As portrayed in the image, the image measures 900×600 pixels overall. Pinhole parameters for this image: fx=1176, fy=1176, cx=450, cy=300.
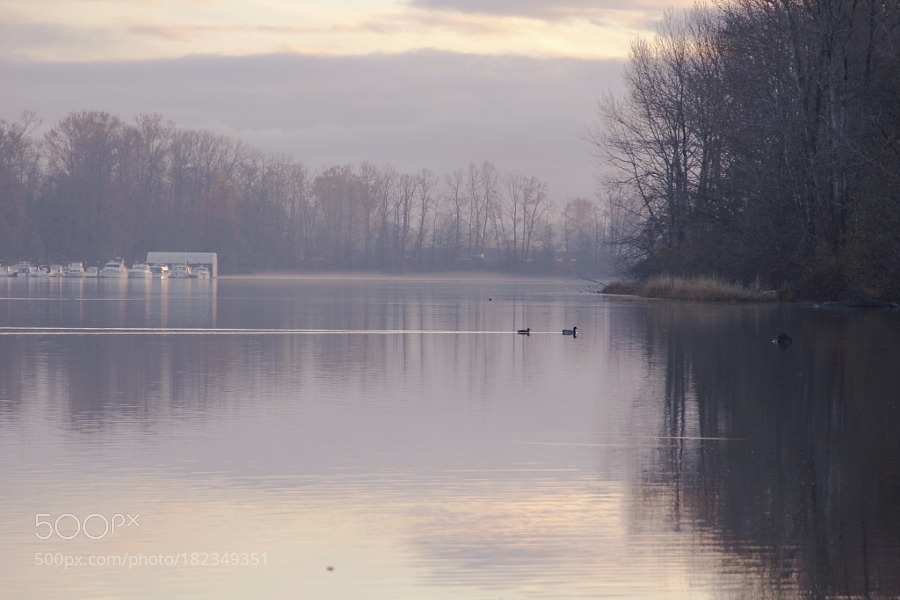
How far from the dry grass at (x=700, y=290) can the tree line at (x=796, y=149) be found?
0.62 m

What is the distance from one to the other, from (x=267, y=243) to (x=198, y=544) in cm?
14893

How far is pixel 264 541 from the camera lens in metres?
7.77

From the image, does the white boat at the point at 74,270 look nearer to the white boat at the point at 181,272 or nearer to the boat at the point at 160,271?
the boat at the point at 160,271

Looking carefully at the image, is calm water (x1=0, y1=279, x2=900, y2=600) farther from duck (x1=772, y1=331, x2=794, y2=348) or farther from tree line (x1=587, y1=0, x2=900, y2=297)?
tree line (x1=587, y1=0, x2=900, y2=297)

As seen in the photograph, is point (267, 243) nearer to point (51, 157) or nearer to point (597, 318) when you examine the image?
point (51, 157)

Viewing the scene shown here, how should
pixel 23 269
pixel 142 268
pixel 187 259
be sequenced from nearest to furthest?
pixel 23 269
pixel 142 268
pixel 187 259

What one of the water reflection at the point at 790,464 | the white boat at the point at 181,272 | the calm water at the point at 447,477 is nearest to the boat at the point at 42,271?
the white boat at the point at 181,272

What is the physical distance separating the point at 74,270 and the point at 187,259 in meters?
12.4

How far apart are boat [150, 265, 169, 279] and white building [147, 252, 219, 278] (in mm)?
1595

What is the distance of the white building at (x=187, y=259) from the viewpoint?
134 m

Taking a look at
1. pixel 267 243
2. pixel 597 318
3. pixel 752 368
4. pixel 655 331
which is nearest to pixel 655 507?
pixel 752 368

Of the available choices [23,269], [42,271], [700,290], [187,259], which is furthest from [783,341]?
[42,271]

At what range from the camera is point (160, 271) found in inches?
5177

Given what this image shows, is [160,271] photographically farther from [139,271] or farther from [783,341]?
[783,341]
